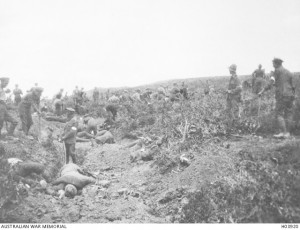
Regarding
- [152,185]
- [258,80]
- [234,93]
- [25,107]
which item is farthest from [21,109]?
[258,80]

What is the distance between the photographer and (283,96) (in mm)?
6324

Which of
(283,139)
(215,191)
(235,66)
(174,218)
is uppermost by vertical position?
(235,66)

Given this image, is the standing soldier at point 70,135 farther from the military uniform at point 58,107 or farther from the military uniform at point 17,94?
the military uniform at point 17,94

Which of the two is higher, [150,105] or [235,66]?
[235,66]

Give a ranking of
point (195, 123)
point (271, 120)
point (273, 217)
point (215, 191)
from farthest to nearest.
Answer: point (195, 123), point (271, 120), point (215, 191), point (273, 217)

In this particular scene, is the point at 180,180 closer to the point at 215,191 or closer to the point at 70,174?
the point at 215,191

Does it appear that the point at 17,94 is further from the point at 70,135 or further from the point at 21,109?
the point at 70,135

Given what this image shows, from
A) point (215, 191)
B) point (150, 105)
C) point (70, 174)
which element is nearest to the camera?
point (215, 191)

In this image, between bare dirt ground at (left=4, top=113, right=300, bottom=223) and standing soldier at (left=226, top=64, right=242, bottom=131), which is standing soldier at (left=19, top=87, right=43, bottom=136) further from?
standing soldier at (left=226, top=64, right=242, bottom=131)

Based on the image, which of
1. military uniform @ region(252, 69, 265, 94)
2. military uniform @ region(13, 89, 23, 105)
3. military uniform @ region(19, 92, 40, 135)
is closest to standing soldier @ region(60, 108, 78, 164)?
military uniform @ region(19, 92, 40, 135)

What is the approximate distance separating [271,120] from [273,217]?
3395 millimetres

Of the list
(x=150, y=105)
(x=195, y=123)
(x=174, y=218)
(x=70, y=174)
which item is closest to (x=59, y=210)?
(x=70, y=174)

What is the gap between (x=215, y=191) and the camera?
480 cm

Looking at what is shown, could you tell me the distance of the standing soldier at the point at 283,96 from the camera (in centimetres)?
628
